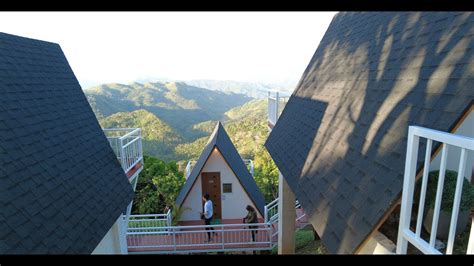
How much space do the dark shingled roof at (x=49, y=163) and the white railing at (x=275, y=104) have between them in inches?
197

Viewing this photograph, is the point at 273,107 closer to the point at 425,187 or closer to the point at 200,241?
the point at 200,241

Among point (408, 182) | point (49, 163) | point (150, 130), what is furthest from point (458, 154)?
point (150, 130)

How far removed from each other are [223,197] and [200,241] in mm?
2400

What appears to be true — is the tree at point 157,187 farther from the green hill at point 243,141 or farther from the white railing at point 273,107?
the green hill at point 243,141

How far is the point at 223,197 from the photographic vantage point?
36.1 feet

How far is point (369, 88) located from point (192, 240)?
7761mm

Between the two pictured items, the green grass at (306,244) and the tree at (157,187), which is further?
the tree at (157,187)

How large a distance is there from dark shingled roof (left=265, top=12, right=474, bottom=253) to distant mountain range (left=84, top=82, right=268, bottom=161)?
2457cm

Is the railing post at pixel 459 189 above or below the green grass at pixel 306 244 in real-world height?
above

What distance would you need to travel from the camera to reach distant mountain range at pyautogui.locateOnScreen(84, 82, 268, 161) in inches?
1346

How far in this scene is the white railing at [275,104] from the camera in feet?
27.3

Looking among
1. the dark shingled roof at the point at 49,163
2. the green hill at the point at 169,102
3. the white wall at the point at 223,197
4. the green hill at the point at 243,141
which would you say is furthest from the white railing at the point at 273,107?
the green hill at the point at 169,102

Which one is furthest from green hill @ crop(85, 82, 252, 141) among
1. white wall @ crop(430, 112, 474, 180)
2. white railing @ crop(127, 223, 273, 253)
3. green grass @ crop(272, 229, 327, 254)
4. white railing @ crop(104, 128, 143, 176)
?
white wall @ crop(430, 112, 474, 180)
